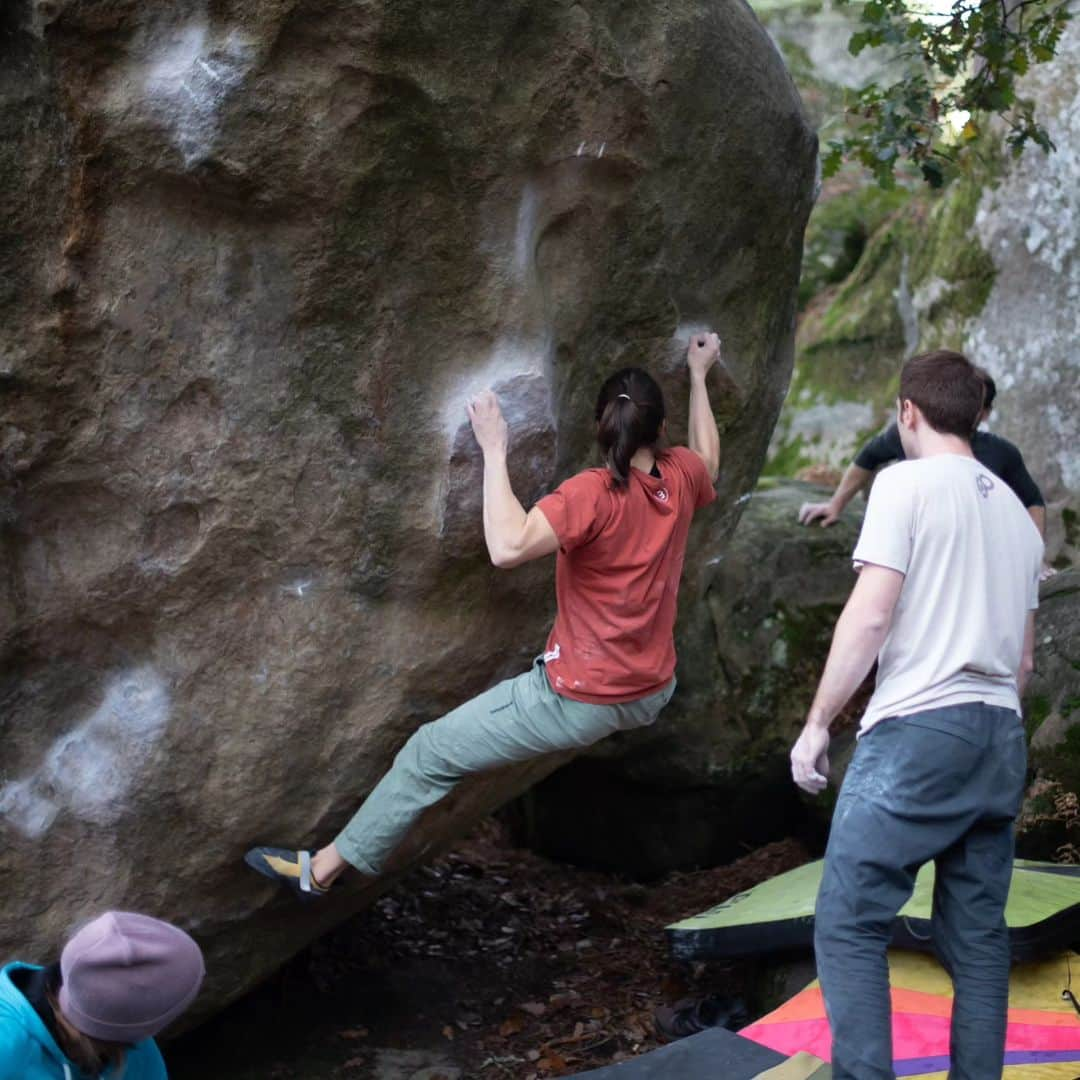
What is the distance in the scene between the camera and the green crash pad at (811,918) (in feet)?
14.9

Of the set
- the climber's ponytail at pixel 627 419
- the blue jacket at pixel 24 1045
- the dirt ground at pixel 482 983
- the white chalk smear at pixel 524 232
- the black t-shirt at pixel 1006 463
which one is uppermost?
the white chalk smear at pixel 524 232

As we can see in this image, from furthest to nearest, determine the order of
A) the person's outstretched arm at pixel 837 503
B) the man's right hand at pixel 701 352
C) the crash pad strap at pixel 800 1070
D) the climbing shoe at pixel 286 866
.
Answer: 1. the person's outstretched arm at pixel 837 503
2. the man's right hand at pixel 701 352
3. the climbing shoe at pixel 286 866
4. the crash pad strap at pixel 800 1070

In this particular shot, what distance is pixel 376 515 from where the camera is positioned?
14.2 feet

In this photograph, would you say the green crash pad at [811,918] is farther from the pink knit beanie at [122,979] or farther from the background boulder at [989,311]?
the background boulder at [989,311]

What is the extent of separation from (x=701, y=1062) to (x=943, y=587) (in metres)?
1.71

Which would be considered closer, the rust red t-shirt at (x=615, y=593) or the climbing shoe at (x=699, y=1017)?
the rust red t-shirt at (x=615, y=593)

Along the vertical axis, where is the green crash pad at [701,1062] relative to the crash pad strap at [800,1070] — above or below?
below

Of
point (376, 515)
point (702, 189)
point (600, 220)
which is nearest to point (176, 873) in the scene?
point (376, 515)

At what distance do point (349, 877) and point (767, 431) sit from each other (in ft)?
8.00

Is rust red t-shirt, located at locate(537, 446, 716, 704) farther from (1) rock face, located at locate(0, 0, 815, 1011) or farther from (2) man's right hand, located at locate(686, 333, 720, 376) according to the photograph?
(2) man's right hand, located at locate(686, 333, 720, 376)

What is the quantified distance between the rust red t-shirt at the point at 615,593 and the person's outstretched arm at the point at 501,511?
4.8 inches

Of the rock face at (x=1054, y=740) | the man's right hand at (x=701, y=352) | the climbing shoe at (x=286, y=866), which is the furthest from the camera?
the rock face at (x=1054, y=740)

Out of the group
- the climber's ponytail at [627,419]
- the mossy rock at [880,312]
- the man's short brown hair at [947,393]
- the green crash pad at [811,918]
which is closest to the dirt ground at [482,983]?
the green crash pad at [811,918]

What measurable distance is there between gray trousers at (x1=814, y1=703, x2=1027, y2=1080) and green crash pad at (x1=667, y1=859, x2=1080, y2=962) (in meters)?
0.96
